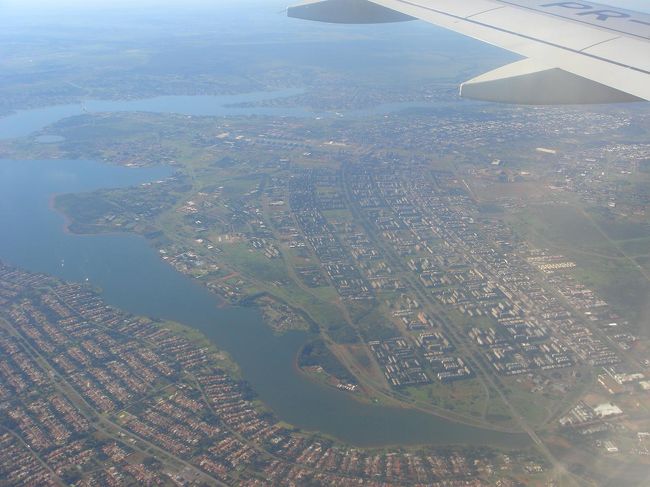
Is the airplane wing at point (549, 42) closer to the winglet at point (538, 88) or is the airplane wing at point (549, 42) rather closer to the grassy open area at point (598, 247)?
the winglet at point (538, 88)

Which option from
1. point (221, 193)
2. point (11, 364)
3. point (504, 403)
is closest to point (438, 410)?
point (504, 403)

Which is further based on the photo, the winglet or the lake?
the lake

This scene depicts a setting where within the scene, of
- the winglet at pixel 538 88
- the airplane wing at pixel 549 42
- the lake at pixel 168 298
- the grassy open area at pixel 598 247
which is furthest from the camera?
the grassy open area at pixel 598 247

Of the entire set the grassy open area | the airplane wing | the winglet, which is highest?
the airplane wing

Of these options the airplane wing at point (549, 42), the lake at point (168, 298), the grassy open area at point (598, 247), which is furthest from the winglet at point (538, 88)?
the grassy open area at point (598, 247)

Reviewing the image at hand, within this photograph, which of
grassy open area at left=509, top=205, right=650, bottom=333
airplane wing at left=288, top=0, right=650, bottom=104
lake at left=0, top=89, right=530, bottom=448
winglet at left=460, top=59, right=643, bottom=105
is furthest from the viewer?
grassy open area at left=509, top=205, right=650, bottom=333

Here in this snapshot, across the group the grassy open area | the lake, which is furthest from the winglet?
the grassy open area

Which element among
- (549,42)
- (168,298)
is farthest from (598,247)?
(168,298)

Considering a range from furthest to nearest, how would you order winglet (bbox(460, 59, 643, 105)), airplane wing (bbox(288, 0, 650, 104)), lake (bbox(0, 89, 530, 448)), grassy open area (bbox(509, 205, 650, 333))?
1. grassy open area (bbox(509, 205, 650, 333))
2. lake (bbox(0, 89, 530, 448))
3. winglet (bbox(460, 59, 643, 105))
4. airplane wing (bbox(288, 0, 650, 104))

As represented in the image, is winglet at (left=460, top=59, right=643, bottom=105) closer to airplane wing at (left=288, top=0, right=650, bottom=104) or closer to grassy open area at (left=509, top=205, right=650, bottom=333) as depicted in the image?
airplane wing at (left=288, top=0, right=650, bottom=104)
